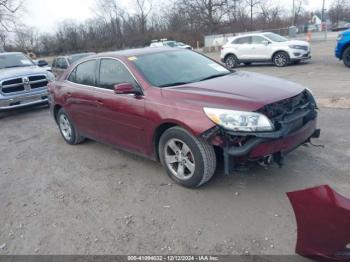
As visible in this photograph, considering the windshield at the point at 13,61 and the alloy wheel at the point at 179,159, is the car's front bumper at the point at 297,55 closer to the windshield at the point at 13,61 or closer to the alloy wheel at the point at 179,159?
the windshield at the point at 13,61

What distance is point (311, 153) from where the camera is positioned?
498 centimetres

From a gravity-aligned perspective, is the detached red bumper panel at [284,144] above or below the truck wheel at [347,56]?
above

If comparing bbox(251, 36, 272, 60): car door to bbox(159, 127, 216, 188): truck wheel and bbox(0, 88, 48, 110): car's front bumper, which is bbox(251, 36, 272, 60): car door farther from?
bbox(159, 127, 216, 188): truck wheel

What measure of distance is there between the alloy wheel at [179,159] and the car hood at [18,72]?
7.07m

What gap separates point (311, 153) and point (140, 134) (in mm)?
2402

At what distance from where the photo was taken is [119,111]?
481cm

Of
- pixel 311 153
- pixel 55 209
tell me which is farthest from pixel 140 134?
pixel 311 153

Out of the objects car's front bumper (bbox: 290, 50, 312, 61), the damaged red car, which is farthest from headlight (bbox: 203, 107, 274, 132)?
car's front bumper (bbox: 290, 50, 312, 61)

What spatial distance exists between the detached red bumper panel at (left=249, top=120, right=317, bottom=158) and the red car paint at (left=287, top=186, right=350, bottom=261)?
37.2 inches

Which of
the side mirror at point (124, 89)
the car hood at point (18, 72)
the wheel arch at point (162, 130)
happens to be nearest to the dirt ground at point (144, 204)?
the wheel arch at point (162, 130)

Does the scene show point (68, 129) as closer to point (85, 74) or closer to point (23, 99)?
point (85, 74)

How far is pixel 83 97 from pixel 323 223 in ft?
13.3

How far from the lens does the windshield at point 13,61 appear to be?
11.1 meters

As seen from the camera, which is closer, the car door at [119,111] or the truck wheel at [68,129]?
the car door at [119,111]
